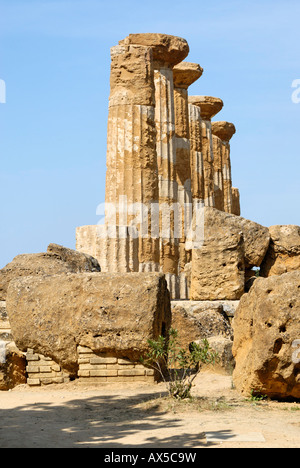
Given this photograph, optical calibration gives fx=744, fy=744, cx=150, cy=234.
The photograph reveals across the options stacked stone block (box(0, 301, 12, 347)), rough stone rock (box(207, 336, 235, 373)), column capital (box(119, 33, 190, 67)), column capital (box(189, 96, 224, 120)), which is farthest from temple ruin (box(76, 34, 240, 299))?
column capital (box(189, 96, 224, 120))

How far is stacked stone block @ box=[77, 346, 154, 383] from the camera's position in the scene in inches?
339

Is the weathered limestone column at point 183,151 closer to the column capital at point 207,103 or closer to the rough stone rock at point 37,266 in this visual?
the column capital at point 207,103

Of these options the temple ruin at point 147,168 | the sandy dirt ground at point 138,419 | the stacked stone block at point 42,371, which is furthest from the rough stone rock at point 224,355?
the temple ruin at point 147,168

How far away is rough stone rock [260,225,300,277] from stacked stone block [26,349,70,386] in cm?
634

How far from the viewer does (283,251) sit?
14.2 m

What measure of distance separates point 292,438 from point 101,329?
3.26 meters

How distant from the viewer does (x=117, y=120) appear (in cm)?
1591

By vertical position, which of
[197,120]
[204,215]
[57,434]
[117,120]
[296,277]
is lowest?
[57,434]

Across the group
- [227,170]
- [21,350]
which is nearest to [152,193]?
[21,350]

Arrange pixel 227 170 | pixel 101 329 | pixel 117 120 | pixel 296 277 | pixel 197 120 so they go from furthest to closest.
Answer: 1. pixel 227 170
2. pixel 197 120
3. pixel 117 120
4. pixel 101 329
5. pixel 296 277

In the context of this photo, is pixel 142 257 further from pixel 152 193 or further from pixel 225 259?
pixel 225 259

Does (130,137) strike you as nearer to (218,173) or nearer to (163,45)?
(163,45)

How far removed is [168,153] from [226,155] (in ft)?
37.2

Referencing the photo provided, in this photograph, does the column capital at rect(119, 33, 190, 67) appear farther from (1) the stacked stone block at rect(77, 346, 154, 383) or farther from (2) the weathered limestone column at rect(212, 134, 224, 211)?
(1) the stacked stone block at rect(77, 346, 154, 383)
